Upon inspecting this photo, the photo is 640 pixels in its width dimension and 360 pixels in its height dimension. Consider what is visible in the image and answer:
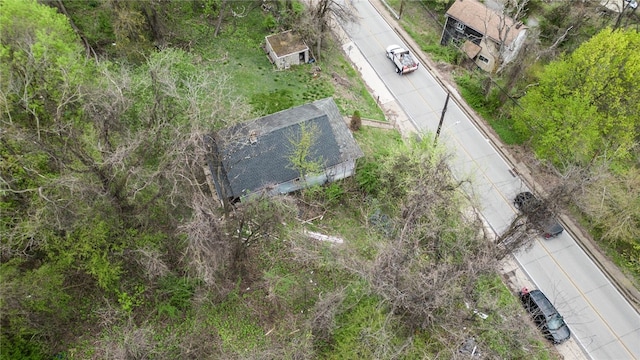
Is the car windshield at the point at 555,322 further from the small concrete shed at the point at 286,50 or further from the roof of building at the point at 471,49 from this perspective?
the small concrete shed at the point at 286,50

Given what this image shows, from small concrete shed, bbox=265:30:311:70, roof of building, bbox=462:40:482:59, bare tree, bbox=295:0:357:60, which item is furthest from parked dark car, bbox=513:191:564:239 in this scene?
small concrete shed, bbox=265:30:311:70

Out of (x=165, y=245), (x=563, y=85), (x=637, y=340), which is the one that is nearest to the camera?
(x=165, y=245)

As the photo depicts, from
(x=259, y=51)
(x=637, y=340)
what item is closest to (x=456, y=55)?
(x=259, y=51)

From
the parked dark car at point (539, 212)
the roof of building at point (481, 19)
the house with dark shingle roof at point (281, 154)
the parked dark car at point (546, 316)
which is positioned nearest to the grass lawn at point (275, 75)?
the house with dark shingle roof at point (281, 154)

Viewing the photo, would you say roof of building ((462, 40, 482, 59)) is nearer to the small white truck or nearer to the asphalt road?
the asphalt road

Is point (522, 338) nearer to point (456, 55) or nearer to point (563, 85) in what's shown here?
point (563, 85)

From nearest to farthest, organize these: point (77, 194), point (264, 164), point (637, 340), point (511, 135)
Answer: point (77, 194) < point (637, 340) < point (264, 164) < point (511, 135)
